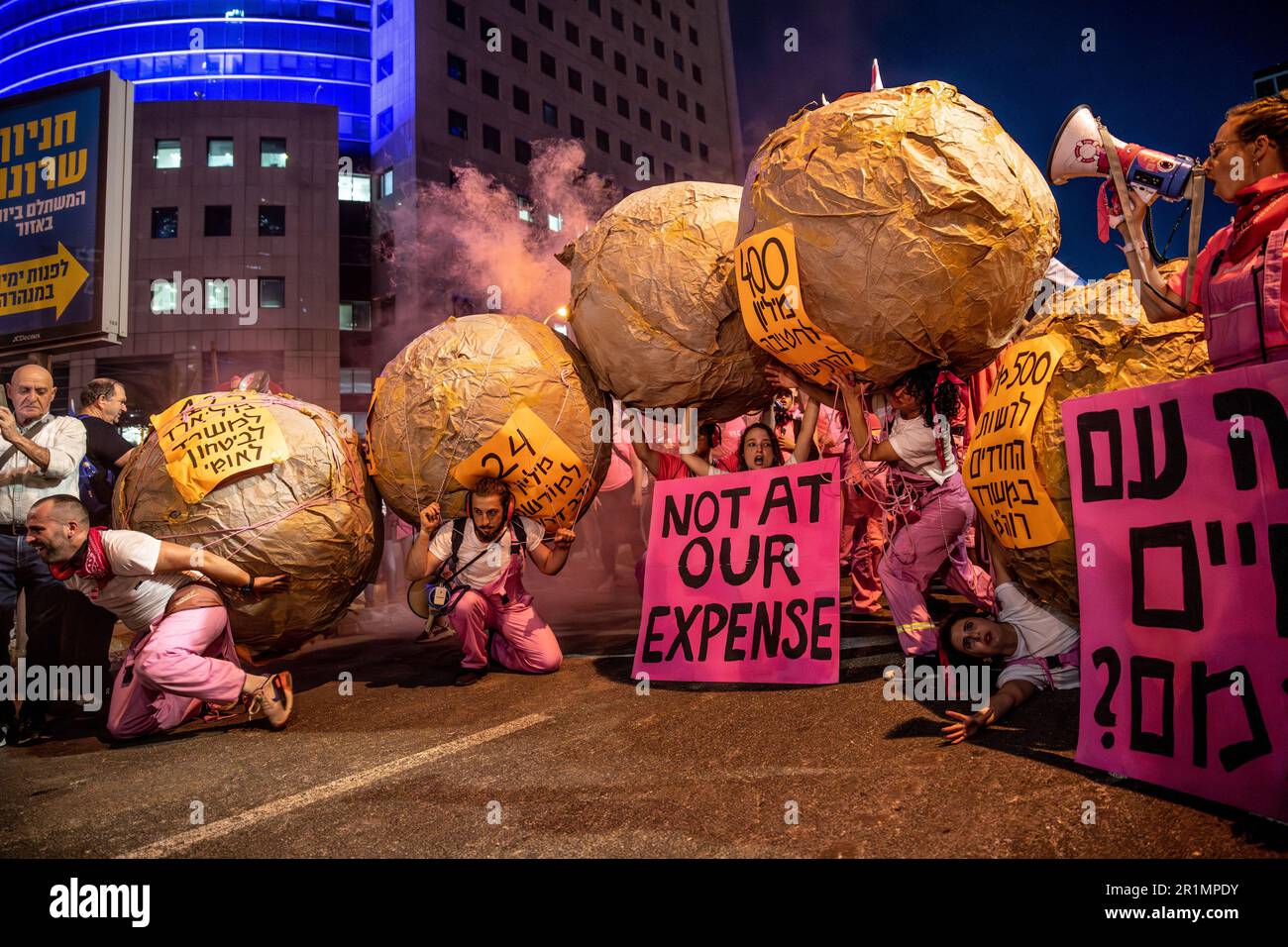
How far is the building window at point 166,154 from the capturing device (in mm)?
28422

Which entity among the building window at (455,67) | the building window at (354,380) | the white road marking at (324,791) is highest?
the building window at (455,67)

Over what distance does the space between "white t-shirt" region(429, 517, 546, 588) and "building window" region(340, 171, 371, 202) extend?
30.8m

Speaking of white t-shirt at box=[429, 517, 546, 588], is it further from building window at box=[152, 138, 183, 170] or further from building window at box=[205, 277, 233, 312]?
building window at box=[152, 138, 183, 170]

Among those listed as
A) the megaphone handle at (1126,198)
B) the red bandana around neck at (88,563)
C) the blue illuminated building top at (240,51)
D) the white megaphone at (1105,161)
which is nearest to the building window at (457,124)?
the blue illuminated building top at (240,51)

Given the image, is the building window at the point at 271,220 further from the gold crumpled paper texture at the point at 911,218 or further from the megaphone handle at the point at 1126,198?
the megaphone handle at the point at 1126,198

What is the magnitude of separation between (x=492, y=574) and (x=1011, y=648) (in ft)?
8.75

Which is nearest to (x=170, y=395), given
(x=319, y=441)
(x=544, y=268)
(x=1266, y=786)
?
(x=544, y=268)

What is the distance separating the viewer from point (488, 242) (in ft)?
97.6

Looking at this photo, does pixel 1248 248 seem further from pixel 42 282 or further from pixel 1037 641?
pixel 42 282

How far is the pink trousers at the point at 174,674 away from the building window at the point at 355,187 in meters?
31.2

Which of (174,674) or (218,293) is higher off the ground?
(218,293)

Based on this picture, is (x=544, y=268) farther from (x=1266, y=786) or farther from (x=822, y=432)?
(x=1266, y=786)

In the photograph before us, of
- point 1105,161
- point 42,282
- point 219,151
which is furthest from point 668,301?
point 219,151

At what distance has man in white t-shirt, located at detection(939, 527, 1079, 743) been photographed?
9.66 ft
